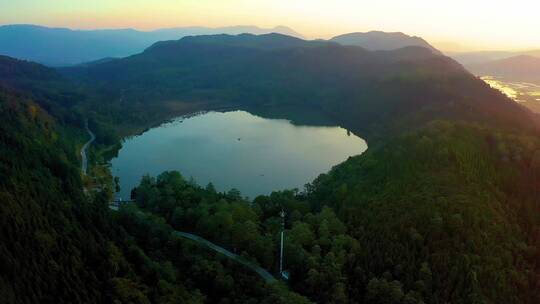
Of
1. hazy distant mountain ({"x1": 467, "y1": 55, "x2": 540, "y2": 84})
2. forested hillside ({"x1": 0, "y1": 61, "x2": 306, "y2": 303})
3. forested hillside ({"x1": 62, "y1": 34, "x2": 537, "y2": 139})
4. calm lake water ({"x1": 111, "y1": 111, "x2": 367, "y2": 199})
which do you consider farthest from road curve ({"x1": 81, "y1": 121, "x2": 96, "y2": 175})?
hazy distant mountain ({"x1": 467, "y1": 55, "x2": 540, "y2": 84})

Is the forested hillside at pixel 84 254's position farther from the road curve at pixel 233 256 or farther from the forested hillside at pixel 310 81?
Answer: the forested hillside at pixel 310 81

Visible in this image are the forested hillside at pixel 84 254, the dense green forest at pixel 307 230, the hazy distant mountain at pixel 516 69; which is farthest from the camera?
the hazy distant mountain at pixel 516 69

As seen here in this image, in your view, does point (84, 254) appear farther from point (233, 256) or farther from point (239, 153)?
point (239, 153)

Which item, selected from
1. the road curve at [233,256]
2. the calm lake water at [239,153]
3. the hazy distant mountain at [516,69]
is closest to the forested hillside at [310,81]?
the calm lake water at [239,153]

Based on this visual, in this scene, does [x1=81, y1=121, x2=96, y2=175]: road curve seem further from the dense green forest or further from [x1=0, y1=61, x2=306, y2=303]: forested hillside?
[x1=0, y1=61, x2=306, y2=303]: forested hillside

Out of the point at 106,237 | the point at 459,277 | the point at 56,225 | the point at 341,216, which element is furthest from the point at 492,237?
the point at 56,225

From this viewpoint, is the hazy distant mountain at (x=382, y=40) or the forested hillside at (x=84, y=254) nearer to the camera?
the forested hillside at (x=84, y=254)
